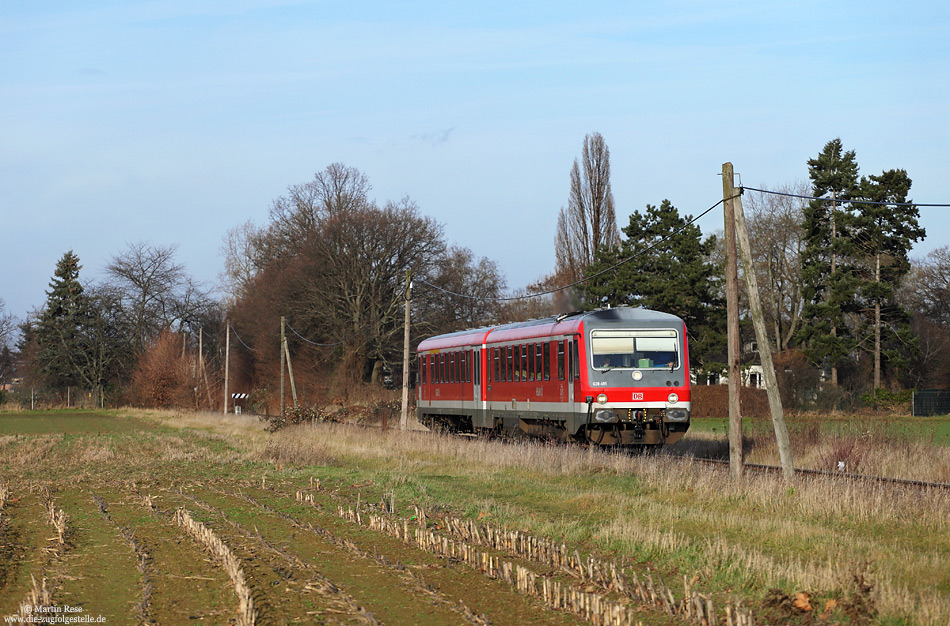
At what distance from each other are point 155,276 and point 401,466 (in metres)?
63.9

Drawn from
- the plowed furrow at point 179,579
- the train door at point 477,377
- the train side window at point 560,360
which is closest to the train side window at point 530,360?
the train side window at point 560,360

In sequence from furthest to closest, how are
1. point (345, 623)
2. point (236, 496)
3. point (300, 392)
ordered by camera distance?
point (300, 392) < point (236, 496) < point (345, 623)

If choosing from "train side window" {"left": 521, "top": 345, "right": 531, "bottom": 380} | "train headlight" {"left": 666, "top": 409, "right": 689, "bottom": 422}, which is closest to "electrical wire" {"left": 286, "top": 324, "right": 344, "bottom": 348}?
"train side window" {"left": 521, "top": 345, "right": 531, "bottom": 380}

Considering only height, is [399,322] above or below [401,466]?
above

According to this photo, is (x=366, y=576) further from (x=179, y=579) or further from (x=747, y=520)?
(x=747, y=520)

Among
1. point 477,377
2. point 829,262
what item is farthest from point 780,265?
point 477,377

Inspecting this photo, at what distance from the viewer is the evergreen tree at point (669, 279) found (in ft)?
180

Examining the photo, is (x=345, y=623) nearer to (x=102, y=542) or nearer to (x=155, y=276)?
(x=102, y=542)

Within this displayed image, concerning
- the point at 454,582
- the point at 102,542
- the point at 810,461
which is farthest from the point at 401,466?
the point at 454,582

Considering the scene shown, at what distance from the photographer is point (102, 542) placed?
12211mm

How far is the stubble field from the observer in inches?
332

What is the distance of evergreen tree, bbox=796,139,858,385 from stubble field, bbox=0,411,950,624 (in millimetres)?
33929

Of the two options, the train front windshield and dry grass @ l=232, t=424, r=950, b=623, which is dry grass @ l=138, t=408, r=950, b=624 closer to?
dry grass @ l=232, t=424, r=950, b=623

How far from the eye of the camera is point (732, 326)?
60.4 feet
